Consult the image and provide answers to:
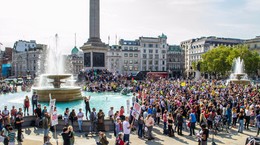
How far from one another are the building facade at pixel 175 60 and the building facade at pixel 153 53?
4.92 m

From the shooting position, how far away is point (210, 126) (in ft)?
54.9

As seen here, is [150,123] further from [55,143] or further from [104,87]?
[104,87]

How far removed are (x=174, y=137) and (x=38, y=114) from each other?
29.5ft

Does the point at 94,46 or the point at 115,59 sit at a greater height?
the point at 94,46

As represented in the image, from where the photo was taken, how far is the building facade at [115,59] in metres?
112

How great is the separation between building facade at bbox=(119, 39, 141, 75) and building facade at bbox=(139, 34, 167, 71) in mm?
2247

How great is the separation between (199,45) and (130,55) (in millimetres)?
31593

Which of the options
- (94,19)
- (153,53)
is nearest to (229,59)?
(94,19)

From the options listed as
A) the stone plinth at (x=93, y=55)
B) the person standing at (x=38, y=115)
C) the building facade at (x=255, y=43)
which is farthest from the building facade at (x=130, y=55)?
the person standing at (x=38, y=115)

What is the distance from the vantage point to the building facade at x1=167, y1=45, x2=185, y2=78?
126 m

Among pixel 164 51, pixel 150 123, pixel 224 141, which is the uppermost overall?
pixel 164 51

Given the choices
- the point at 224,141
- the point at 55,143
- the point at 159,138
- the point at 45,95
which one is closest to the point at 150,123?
the point at 159,138

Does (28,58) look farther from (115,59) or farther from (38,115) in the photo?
(38,115)

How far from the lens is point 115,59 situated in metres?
113
